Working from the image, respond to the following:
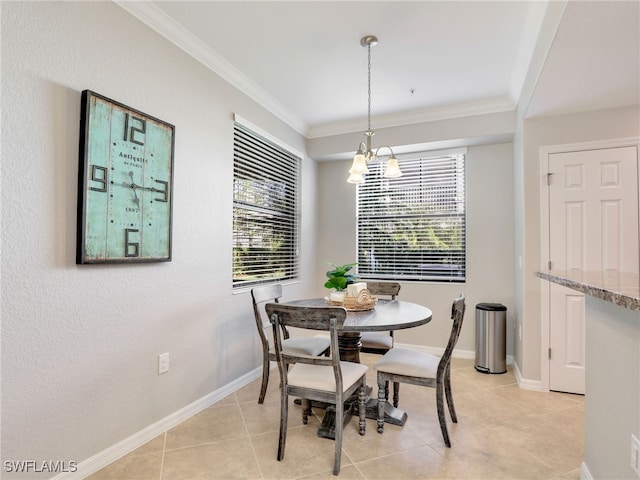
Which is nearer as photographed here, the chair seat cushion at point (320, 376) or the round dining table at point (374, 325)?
the chair seat cushion at point (320, 376)

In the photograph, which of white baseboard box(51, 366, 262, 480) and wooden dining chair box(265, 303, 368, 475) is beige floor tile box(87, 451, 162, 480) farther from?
wooden dining chair box(265, 303, 368, 475)

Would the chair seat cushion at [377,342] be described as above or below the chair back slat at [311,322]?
below

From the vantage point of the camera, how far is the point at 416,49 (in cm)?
Result: 265

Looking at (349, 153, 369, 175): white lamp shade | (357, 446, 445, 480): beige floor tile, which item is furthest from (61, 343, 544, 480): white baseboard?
(349, 153, 369, 175): white lamp shade

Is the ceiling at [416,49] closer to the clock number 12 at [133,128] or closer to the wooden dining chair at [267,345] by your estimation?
the clock number 12 at [133,128]

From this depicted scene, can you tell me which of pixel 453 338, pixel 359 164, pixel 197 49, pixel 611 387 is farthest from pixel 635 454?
pixel 197 49

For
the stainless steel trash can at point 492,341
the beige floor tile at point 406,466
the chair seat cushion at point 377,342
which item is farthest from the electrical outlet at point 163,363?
the stainless steel trash can at point 492,341

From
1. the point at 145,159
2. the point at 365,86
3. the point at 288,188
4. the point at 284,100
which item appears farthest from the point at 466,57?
the point at 145,159

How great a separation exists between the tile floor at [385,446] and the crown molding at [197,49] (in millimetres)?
2602

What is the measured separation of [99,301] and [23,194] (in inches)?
25.4

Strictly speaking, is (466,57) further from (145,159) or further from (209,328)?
(209,328)

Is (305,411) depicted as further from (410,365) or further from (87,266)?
(87,266)

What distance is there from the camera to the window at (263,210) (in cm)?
321

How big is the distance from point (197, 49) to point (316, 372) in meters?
2.38
